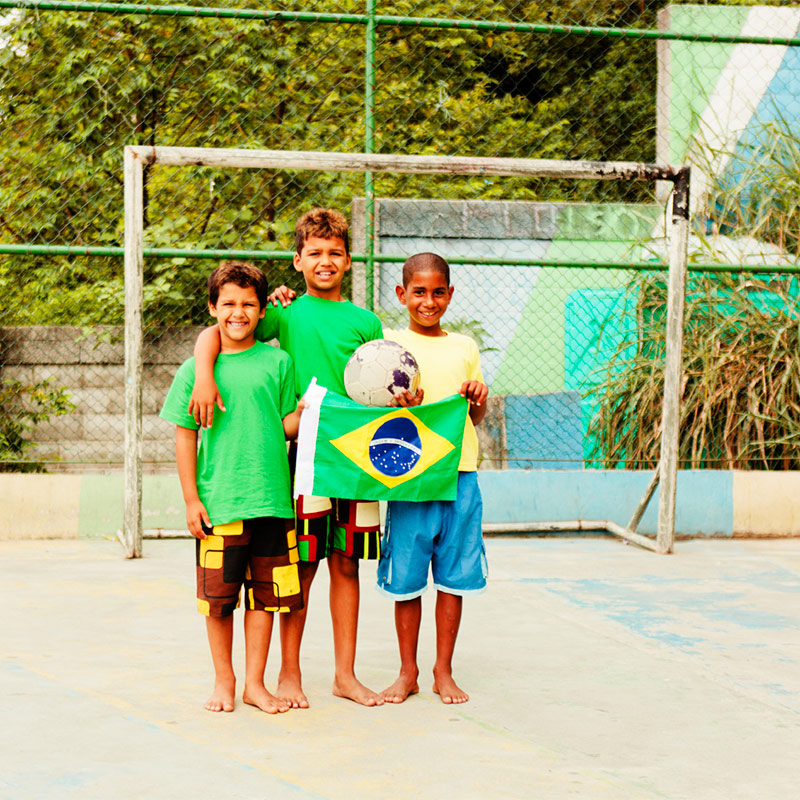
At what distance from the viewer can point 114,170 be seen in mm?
7859

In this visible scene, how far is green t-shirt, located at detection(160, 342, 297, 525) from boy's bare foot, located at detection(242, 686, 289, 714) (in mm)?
528

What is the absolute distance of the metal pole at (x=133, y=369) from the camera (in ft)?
18.4

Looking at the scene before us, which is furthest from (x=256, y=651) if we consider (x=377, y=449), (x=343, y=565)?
(x=377, y=449)

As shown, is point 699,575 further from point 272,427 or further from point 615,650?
point 272,427

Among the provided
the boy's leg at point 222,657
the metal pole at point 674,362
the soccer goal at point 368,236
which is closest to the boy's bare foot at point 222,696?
the boy's leg at point 222,657

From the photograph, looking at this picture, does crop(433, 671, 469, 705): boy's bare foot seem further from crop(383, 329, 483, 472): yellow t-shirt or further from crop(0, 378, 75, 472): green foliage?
crop(0, 378, 75, 472): green foliage

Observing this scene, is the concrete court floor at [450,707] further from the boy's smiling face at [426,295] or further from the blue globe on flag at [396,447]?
the boy's smiling face at [426,295]

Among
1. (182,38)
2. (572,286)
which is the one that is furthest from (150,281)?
(572,286)

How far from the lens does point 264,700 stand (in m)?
3.16

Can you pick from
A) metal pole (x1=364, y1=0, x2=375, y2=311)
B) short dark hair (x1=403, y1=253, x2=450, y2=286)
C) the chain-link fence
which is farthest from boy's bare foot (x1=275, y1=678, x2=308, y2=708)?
the chain-link fence

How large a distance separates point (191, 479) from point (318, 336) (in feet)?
1.96

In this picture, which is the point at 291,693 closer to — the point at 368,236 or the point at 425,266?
the point at 425,266

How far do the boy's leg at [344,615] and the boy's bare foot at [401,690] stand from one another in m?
0.05

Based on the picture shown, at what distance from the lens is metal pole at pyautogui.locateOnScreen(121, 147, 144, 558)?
560cm
